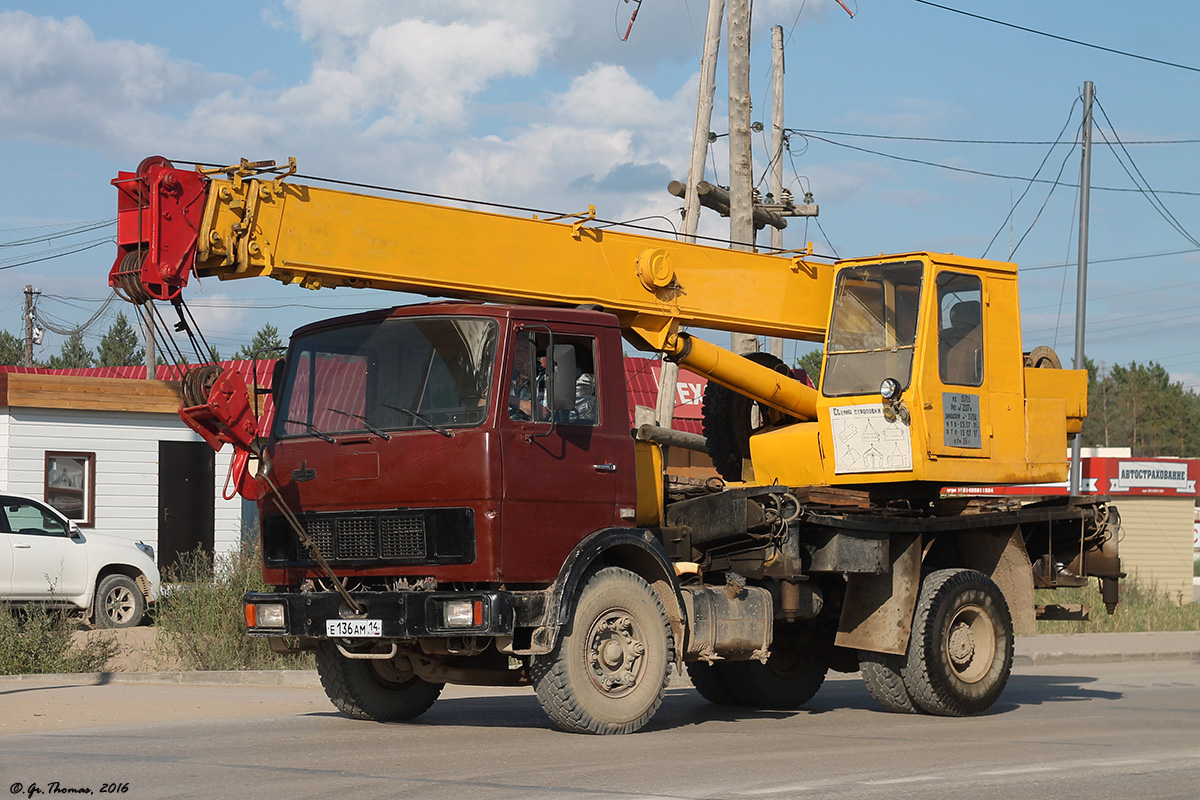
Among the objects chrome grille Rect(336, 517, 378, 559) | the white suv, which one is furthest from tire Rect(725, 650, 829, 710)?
the white suv

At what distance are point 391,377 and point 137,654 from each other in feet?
28.4

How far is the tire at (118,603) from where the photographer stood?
66.2 ft

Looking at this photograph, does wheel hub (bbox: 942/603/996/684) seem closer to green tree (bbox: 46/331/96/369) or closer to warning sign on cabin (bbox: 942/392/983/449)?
warning sign on cabin (bbox: 942/392/983/449)

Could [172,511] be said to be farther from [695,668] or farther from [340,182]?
[340,182]

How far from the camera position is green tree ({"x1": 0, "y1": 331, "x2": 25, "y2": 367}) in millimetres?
101250

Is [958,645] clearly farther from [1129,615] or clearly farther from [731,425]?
[1129,615]

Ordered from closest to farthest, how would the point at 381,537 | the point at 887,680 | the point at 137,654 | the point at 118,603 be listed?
the point at 381,537, the point at 887,680, the point at 137,654, the point at 118,603

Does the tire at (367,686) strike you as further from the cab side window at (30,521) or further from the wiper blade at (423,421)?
the cab side window at (30,521)

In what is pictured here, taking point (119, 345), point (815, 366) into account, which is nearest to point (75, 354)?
point (119, 345)

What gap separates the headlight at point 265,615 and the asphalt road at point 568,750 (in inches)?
29.7

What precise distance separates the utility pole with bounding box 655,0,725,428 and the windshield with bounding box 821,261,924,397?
4.64m

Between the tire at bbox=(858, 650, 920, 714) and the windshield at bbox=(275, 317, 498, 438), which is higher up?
the windshield at bbox=(275, 317, 498, 438)

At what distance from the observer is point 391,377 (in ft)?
31.9

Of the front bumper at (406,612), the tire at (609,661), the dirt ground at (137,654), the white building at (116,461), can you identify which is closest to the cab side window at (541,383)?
→ the tire at (609,661)
